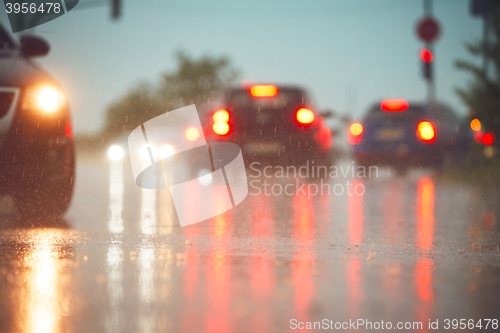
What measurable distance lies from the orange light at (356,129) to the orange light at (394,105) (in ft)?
2.10

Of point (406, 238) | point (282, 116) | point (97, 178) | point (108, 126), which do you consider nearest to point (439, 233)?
point (406, 238)

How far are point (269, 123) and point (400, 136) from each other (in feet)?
15.9

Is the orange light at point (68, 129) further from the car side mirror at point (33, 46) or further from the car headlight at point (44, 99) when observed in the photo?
the car side mirror at point (33, 46)

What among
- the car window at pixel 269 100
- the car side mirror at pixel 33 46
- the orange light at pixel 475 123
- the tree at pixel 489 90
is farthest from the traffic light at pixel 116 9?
the car side mirror at pixel 33 46

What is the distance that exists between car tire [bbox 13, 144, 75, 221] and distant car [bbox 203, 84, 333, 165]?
472 cm

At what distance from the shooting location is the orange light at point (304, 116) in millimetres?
15125

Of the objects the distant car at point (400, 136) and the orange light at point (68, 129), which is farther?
the distant car at point (400, 136)

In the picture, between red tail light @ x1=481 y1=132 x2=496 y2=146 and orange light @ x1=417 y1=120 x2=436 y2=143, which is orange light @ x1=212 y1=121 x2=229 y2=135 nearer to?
orange light @ x1=417 y1=120 x2=436 y2=143

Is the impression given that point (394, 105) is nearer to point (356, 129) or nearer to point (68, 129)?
point (356, 129)

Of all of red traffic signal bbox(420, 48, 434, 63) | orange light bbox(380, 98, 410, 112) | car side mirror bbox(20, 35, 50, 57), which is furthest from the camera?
red traffic signal bbox(420, 48, 434, 63)

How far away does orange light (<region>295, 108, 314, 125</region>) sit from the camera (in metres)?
15.1

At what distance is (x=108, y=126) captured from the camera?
356 ft

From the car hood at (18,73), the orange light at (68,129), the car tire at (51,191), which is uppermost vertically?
the car hood at (18,73)

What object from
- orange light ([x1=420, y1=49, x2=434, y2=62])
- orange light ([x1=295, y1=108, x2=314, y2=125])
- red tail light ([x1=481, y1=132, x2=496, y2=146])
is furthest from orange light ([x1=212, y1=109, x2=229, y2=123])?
orange light ([x1=420, y1=49, x2=434, y2=62])
